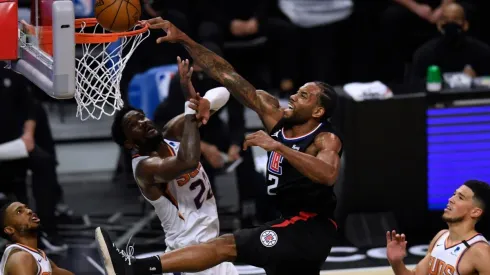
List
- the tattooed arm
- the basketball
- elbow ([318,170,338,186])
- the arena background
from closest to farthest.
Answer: elbow ([318,170,338,186]) < the basketball < the tattooed arm < the arena background

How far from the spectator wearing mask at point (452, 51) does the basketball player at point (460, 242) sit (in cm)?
361

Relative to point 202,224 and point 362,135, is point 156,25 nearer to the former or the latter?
point 202,224

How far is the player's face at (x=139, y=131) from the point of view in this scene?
24.4 ft

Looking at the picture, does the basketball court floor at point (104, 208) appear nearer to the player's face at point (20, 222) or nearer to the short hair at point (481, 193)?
the player's face at point (20, 222)

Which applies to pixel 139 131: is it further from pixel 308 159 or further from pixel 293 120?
pixel 308 159

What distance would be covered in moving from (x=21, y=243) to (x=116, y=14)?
65.1 inches

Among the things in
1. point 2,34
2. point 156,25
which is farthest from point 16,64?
point 156,25

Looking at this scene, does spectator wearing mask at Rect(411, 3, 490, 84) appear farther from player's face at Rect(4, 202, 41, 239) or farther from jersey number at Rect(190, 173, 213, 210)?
player's face at Rect(4, 202, 41, 239)

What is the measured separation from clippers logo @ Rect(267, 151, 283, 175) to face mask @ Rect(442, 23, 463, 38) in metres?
4.02

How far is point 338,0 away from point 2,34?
5.93m

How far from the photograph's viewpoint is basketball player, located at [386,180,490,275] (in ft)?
22.8

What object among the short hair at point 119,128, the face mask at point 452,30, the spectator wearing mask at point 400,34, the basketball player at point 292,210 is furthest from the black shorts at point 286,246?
the spectator wearing mask at point 400,34

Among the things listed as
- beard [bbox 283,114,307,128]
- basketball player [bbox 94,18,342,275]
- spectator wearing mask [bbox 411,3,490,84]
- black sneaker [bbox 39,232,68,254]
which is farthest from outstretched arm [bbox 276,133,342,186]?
spectator wearing mask [bbox 411,3,490,84]

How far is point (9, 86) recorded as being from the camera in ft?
33.0
